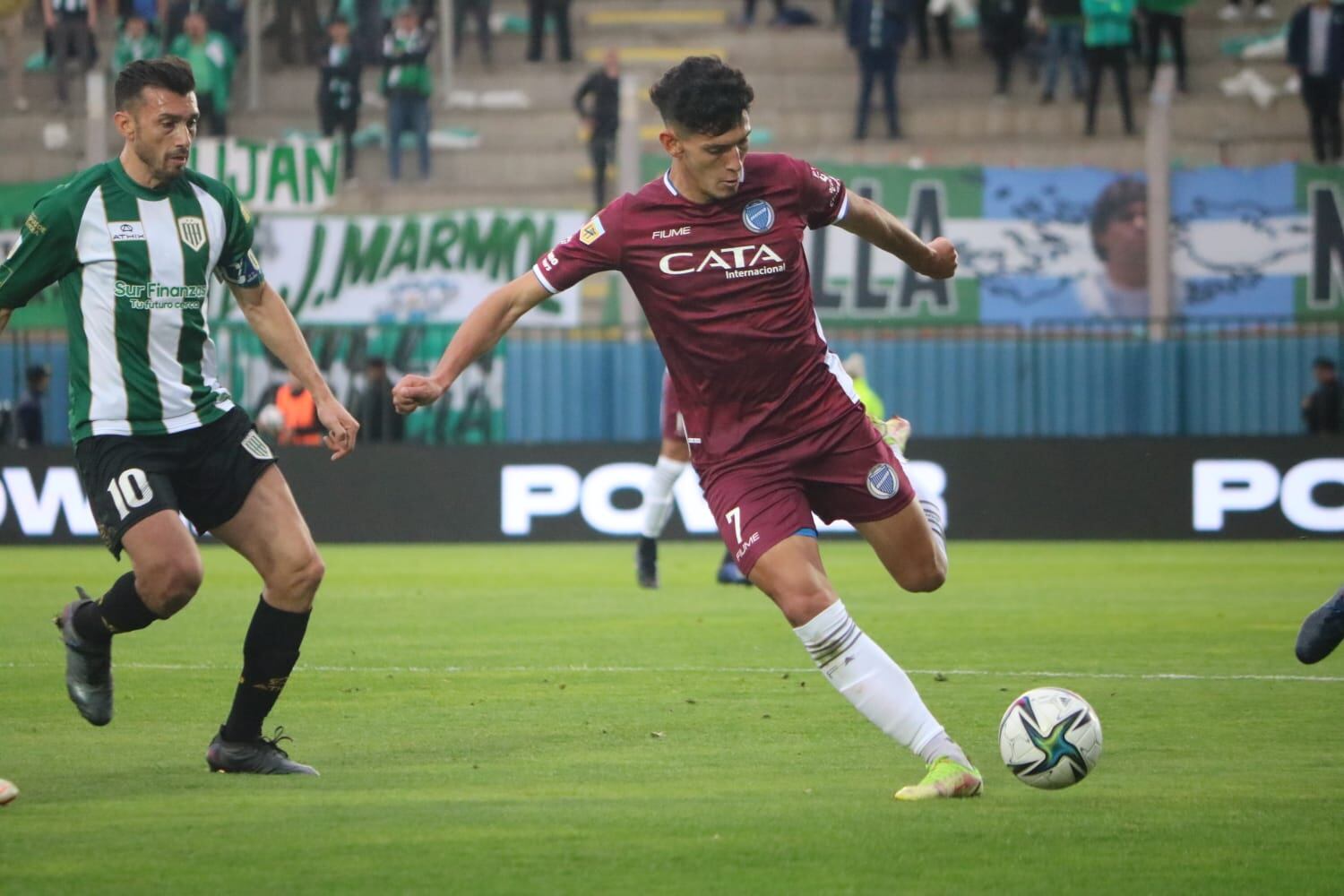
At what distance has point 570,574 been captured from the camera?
17.2 metres

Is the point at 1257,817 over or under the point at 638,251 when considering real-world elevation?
under

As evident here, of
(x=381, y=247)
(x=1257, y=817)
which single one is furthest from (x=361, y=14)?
(x=1257, y=817)

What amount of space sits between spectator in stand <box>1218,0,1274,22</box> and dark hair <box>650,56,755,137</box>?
80.9ft

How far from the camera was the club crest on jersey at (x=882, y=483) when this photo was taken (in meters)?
7.19

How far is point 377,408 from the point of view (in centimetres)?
2205

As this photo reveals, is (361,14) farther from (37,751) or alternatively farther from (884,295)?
(37,751)

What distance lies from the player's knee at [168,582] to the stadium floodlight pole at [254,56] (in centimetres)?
2327

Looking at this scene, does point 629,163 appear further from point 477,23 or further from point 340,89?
point 477,23

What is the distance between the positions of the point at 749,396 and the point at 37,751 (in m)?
2.92

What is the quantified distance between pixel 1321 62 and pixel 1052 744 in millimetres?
20371

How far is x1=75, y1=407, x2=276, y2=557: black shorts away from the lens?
280 inches

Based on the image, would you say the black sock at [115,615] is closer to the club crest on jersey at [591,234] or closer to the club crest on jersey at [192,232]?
the club crest on jersey at [192,232]

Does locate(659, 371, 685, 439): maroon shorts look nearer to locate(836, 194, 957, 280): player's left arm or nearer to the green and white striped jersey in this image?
locate(836, 194, 957, 280): player's left arm

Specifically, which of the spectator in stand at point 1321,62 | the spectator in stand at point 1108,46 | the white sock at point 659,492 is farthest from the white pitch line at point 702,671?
the spectator in stand at point 1108,46
